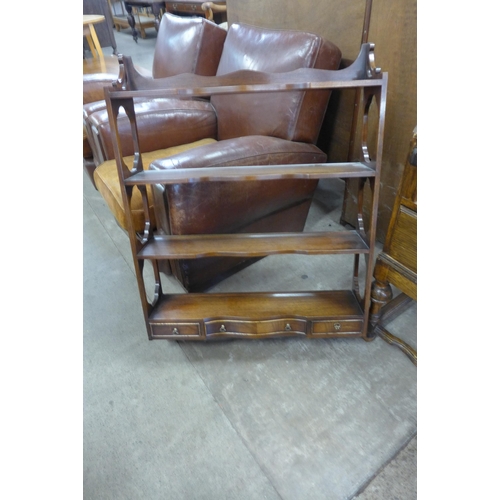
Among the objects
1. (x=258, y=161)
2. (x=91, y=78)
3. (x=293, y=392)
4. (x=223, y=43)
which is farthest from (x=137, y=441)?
(x=91, y=78)

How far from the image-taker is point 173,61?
2.12 metres

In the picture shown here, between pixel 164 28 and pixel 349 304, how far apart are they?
6.45 feet

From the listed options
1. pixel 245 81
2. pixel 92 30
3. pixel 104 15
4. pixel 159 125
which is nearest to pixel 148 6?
pixel 104 15

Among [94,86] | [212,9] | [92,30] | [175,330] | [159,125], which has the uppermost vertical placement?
[212,9]

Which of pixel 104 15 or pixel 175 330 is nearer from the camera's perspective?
pixel 175 330

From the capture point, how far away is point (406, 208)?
1095 millimetres

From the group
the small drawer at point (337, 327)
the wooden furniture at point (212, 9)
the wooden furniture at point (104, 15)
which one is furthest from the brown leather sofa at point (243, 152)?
the wooden furniture at point (104, 15)

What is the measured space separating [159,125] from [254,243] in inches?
37.3

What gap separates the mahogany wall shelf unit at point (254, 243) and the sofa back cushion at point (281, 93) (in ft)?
1.16

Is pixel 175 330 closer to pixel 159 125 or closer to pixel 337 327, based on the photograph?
pixel 337 327

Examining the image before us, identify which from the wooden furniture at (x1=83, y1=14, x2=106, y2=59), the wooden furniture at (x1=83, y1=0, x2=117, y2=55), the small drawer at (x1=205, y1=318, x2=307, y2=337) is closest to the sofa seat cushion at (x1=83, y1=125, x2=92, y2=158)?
the small drawer at (x1=205, y1=318, x2=307, y2=337)

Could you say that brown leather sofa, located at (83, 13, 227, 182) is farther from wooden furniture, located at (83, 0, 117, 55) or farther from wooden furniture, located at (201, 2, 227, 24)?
wooden furniture, located at (83, 0, 117, 55)

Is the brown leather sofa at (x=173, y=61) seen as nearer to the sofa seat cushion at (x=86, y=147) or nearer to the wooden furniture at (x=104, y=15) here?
the sofa seat cushion at (x=86, y=147)

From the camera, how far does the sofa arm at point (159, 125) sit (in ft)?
5.82
